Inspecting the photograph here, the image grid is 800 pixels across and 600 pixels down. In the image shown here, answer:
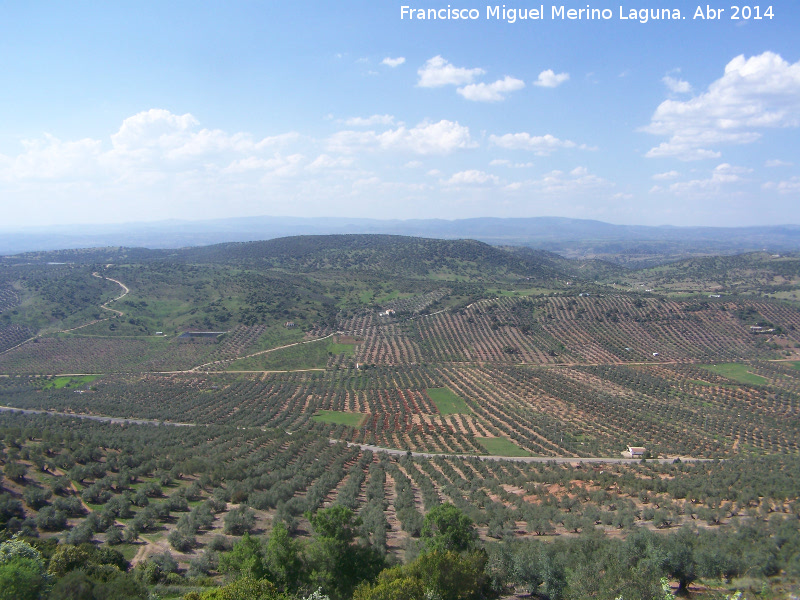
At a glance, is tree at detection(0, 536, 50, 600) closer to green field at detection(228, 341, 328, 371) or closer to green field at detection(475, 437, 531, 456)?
green field at detection(475, 437, 531, 456)

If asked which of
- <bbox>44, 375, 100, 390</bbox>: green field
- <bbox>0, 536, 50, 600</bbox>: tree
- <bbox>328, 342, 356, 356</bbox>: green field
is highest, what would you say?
<bbox>0, 536, 50, 600</bbox>: tree

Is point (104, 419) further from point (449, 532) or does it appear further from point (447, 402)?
point (449, 532)

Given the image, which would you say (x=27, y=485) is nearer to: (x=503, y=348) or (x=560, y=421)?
(x=560, y=421)

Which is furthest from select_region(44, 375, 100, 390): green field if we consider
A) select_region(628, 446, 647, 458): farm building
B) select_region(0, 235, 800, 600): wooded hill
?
select_region(628, 446, 647, 458): farm building

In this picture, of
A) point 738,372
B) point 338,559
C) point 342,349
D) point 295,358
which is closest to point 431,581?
point 338,559

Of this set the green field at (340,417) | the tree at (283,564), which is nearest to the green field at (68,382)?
the green field at (340,417)

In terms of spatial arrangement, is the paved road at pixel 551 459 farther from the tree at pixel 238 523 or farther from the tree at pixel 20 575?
the tree at pixel 20 575
